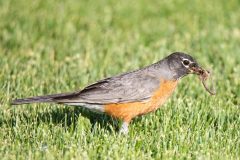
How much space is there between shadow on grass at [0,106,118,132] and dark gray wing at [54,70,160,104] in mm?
299

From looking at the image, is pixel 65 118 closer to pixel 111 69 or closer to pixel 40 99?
pixel 40 99

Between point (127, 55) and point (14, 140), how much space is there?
14.0 feet

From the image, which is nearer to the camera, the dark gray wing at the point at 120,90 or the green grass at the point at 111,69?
the green grass at the point at 111,69

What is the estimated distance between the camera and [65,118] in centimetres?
691

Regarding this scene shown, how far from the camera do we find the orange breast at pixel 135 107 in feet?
22.1

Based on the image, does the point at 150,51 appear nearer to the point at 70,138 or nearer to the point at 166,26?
the point at 166,26

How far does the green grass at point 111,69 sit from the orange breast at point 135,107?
0.19m

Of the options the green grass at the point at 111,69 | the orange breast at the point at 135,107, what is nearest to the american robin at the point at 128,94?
the orange breast at the point at 135,107

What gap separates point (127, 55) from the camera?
33.5ft

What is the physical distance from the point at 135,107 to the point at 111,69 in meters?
2.55

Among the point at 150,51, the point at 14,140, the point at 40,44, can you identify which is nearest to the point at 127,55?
the point at 150,51

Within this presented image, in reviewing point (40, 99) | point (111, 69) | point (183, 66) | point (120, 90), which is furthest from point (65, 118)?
point (111, 69)

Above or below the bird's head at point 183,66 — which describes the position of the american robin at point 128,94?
below

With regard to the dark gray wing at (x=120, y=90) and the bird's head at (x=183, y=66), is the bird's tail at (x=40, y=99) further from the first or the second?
the bird's head at (x=183, y=66)
